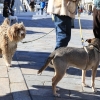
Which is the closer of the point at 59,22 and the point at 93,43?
the point at 93,43

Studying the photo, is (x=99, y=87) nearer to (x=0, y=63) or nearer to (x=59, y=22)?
(x=59, y=22)

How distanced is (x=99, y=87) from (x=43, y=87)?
Answer: 1.02 meters

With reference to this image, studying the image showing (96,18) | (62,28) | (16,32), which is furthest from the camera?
(96,18)

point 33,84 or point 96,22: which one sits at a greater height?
point 96,22

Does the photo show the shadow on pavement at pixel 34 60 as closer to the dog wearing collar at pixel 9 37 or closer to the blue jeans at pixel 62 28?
the dog wearing collar at pixel 9 37

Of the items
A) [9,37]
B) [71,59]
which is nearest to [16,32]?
[9,37]

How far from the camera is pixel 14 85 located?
520cm

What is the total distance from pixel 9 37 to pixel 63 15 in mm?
1295

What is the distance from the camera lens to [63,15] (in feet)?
19.5

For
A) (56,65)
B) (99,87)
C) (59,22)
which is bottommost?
(99,87)

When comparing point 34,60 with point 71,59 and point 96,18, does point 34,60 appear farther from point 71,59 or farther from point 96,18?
point 71,59

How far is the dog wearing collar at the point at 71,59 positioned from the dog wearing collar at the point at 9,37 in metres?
1.74

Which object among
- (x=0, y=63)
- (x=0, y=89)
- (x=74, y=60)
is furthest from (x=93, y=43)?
(x=0, y=63)

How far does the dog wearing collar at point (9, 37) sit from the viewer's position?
250 inches
